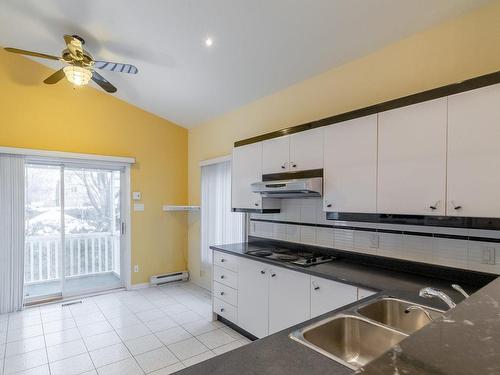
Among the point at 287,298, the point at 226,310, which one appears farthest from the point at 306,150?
the point at 226,310

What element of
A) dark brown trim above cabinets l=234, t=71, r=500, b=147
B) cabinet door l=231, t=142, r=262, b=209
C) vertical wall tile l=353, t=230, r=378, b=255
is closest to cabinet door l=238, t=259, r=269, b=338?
cabinet door l=231, t=142, r=262, b=209

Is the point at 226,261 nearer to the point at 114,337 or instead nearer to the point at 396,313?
the point at 114,337

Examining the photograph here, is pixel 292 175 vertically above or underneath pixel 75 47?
underneath

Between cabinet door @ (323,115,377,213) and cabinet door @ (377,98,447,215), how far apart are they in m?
0.07

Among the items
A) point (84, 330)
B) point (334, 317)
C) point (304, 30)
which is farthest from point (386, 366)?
point (84, 330)

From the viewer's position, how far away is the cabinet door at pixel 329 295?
207 centimetres

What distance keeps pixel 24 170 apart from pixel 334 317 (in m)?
4.36

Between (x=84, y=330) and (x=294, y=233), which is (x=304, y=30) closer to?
(x=294, y=233)

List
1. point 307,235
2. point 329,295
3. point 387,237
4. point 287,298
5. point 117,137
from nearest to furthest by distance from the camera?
point 329,295, point 387,237, point 287,298, point 307,235, point 117,137

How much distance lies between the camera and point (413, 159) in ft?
6.41

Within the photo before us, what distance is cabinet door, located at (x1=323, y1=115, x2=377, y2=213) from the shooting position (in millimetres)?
2195

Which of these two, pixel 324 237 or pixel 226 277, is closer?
pixel 324 237

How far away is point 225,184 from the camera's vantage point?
4.34 metres

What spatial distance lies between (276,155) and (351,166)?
0.91m
